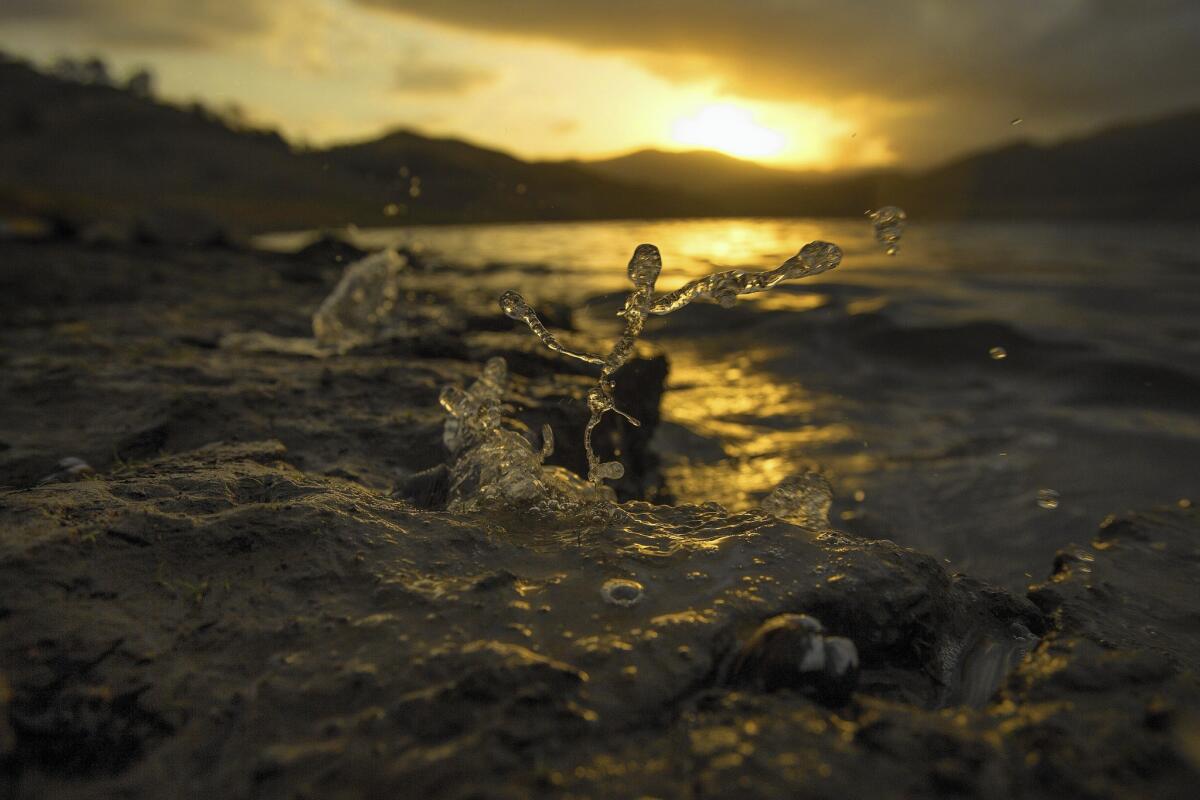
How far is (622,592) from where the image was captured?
62.1 inches

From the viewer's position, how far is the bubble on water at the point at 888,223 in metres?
3.23

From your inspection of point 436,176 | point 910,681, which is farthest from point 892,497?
point 436,176

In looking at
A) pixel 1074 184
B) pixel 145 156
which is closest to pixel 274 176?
pixel 145 156

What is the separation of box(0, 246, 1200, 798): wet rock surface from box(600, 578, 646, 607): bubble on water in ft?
0.07

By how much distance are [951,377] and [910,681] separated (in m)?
5.99

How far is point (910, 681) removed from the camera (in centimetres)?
153

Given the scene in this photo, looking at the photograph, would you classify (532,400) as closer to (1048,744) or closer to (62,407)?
(62,407)

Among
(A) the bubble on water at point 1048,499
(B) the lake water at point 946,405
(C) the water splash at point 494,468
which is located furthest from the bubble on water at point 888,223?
(C) the water splash at point 494,468

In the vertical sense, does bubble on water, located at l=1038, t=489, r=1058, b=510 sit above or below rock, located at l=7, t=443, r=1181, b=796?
below

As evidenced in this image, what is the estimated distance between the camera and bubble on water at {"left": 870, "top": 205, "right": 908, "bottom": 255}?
3230mm

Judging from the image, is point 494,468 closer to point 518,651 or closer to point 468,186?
point 518,651

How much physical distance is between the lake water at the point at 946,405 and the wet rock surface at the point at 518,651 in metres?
1.22

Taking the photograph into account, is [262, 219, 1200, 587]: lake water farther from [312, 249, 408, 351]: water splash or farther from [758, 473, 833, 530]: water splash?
[312, 249, 408, 351]: water splash

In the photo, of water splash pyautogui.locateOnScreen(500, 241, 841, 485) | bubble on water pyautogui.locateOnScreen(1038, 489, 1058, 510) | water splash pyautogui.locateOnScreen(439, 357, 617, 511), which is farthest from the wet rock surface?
bubble on water pyautogui.locateOnScreen(1038, 489, 1058, 510)
